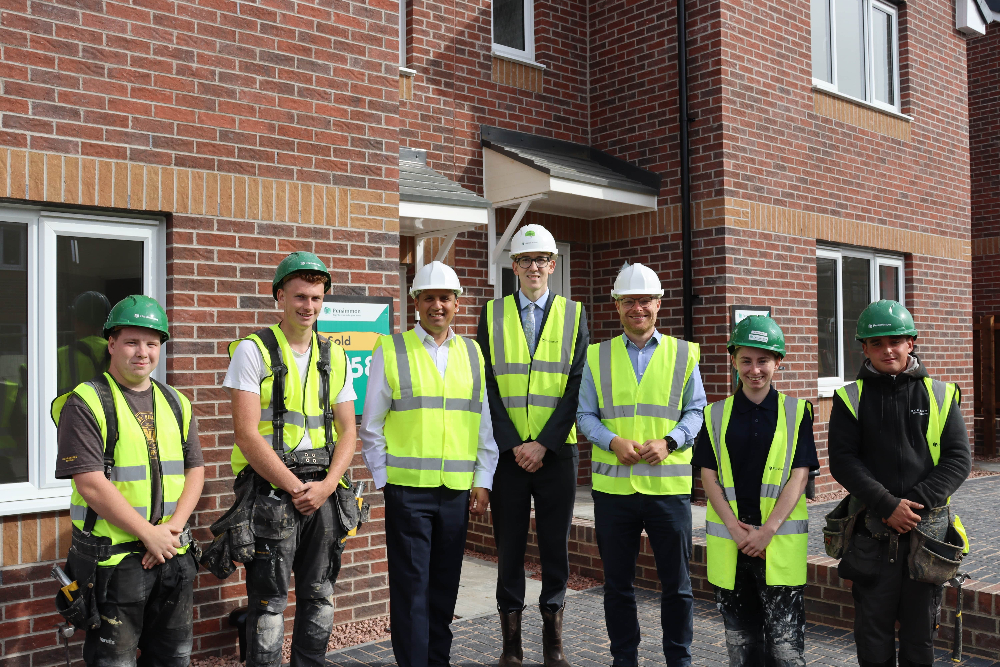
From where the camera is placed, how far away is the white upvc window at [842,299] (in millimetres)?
10312

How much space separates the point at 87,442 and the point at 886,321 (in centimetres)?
342

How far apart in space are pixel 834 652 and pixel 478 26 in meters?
6.65

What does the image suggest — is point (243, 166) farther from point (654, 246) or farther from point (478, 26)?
point (654, 246)

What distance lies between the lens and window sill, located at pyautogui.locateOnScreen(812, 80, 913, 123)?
10.1 m

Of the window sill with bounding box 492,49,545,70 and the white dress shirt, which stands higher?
the window sill with bounding box 492,49,545,70

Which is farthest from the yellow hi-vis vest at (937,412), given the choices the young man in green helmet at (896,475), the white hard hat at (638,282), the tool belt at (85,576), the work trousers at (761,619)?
the tool belt at (85,576)

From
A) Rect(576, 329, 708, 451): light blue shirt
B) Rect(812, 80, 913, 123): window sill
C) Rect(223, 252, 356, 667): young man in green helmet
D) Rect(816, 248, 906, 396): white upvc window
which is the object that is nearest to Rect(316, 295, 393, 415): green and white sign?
Rect(223, 252, 356, 667): young man in green helmet

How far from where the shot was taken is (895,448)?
12.8ft

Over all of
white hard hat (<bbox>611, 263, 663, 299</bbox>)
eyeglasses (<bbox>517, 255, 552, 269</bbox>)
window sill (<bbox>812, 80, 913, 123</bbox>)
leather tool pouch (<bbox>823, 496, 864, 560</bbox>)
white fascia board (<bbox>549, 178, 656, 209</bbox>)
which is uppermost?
window sill (<bbox>812, 80, 913, 123</bbox>)

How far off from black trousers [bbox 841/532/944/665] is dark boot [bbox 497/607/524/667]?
1.76m

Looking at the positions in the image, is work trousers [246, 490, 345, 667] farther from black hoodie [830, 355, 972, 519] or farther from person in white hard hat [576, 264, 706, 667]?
black hoodie [830, 355, 972, 519]

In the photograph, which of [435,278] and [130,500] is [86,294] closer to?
[130,500]

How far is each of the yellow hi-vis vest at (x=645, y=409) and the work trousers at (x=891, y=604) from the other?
3.11 ft

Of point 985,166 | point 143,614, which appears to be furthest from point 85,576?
point 985,166
